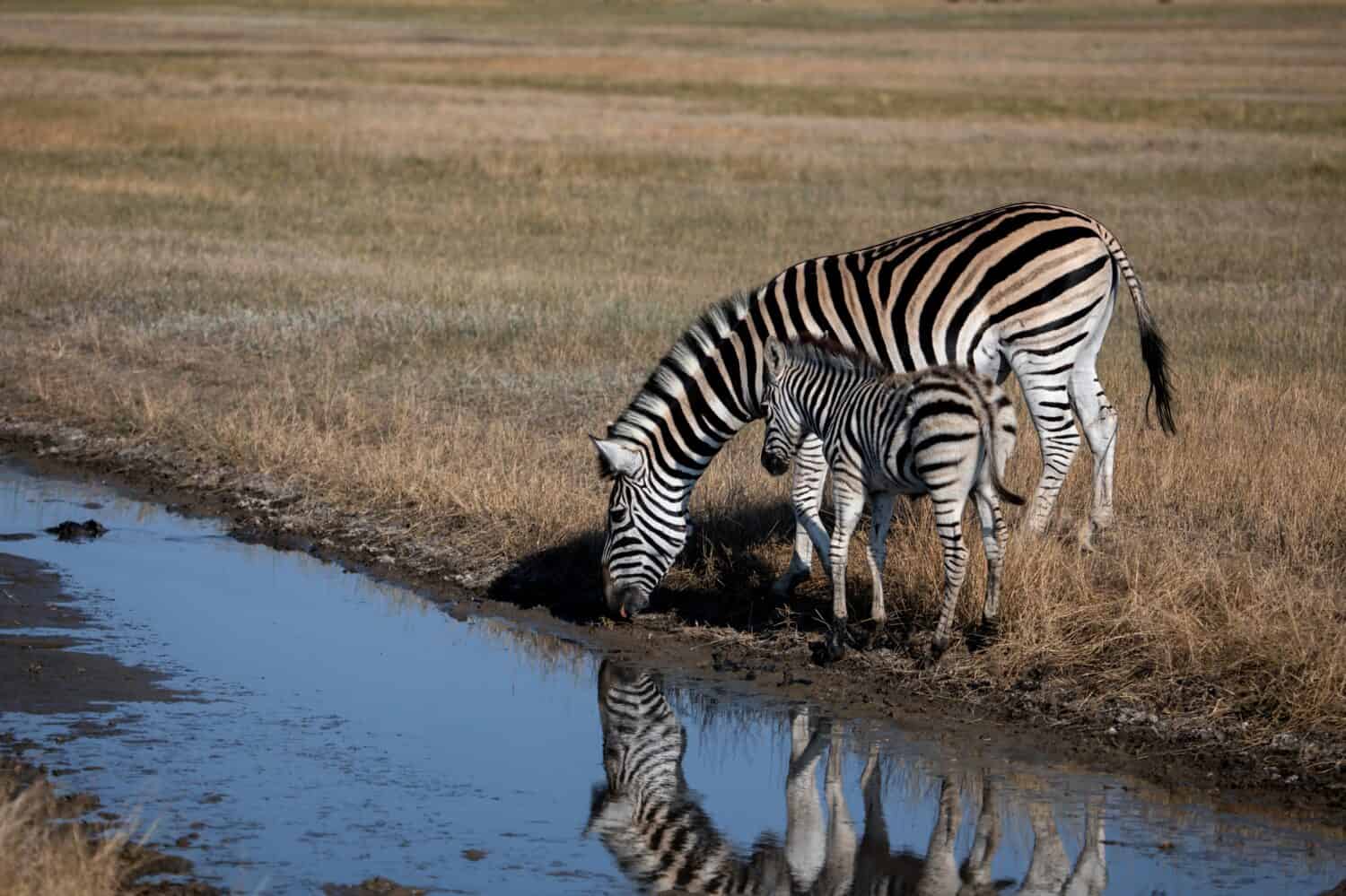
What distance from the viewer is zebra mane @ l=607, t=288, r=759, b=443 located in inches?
355

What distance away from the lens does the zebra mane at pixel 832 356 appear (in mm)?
8531

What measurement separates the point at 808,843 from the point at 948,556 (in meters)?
2.06

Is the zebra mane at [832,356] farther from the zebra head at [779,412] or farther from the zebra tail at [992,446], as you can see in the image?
the zebra tail at [992,446]

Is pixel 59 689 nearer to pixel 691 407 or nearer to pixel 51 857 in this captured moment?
pixel 51 857

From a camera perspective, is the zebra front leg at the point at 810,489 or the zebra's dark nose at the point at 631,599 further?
the zebra's dark nose at the point at 631,599

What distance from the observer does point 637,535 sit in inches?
351

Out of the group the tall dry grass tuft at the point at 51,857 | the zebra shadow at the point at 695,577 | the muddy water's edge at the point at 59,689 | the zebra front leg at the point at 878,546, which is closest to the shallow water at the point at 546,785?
the muddy water's edge at the point at 59,689

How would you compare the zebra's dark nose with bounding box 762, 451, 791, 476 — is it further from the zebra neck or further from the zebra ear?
the zebra ear

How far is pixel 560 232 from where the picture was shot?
25.0 m

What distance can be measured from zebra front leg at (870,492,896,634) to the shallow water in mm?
821

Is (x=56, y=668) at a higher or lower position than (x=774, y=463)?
lower

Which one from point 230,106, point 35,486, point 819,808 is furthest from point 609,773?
point 230,106

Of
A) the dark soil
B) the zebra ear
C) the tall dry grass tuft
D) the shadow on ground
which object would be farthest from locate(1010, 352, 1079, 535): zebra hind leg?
the dark soil

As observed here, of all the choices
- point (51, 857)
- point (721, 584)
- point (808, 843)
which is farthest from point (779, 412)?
point (51, 857)
